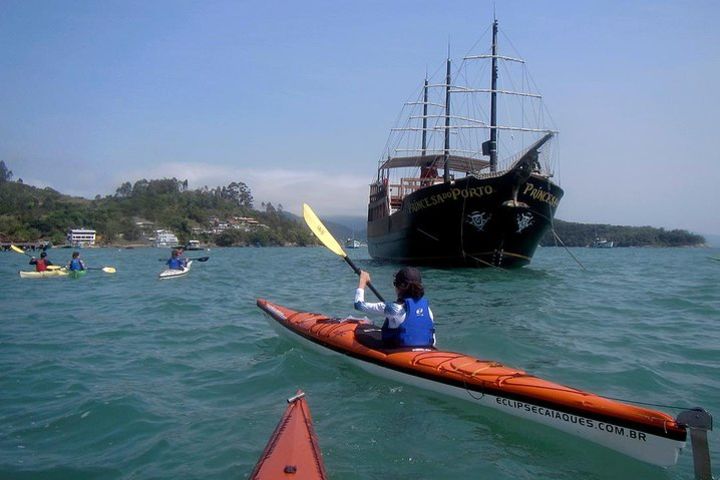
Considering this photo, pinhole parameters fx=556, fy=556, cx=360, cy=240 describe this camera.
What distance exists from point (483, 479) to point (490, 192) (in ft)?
58.8

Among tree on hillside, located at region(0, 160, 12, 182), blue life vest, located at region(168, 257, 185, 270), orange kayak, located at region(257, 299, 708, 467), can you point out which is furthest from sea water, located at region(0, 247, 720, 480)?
tree on hillside, located at region(0, 160, 12, 182)

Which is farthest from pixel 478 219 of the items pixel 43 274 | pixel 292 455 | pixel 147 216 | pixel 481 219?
pixel 147 216

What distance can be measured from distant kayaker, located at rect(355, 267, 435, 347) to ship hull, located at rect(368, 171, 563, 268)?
15704 millimetres

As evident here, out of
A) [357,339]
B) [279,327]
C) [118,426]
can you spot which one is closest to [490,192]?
[279,327]

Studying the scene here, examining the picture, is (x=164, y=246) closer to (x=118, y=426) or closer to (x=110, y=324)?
(x=110, y=324)

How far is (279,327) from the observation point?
29.6 ft

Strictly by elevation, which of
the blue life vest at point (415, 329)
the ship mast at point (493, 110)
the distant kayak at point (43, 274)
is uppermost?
the ship mast at point (493, 110)

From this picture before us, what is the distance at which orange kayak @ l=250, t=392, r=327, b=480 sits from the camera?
11.3 ft

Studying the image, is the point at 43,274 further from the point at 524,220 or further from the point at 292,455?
the point at 292,455

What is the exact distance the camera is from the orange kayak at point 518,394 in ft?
13.2

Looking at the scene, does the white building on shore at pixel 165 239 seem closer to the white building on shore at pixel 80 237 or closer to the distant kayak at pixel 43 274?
the white building on shore at pixel 80 237

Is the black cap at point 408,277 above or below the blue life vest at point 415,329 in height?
above

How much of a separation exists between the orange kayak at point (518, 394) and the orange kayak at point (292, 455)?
1719 mm

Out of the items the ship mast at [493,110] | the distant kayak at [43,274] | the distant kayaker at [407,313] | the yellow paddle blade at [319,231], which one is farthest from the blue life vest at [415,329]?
the ship mast at [493,110]
